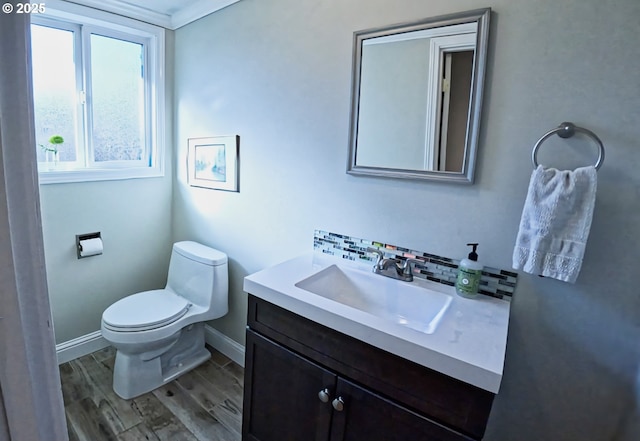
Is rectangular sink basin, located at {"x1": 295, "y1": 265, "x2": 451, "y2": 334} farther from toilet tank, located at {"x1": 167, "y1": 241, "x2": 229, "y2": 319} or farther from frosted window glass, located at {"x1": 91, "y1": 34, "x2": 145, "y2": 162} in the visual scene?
frosted window glass, located at {"x1": 91, "y1": 34, "x2": 145, "y2": 162}

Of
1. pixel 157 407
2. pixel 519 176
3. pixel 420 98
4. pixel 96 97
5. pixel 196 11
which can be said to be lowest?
pixel 157 407

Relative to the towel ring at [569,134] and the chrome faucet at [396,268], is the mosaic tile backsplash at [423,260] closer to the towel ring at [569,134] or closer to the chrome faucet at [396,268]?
the chrome faucet at [396,268]

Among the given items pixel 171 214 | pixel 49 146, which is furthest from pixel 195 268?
pixel 49 146

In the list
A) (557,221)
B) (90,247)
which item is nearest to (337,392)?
(557,221)

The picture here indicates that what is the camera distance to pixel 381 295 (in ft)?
4.64

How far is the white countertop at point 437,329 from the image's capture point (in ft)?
2.91

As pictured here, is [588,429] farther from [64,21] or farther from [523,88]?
[64,21]

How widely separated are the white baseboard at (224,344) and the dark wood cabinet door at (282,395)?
0.76 metres

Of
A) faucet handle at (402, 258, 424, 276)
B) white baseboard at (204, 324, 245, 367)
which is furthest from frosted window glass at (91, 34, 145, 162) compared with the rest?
faucet handle at (402, 258, 424, 276)

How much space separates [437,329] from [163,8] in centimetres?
249

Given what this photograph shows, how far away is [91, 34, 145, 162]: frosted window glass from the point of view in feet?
7.11

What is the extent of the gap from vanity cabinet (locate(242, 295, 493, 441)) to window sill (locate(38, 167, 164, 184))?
1.53 meters

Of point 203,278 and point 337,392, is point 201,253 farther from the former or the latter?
point 337,392

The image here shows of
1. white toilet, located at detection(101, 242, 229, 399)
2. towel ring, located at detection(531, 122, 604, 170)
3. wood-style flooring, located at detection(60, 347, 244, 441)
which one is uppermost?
towel ring, located at detection(531, 122, 604, 170)
